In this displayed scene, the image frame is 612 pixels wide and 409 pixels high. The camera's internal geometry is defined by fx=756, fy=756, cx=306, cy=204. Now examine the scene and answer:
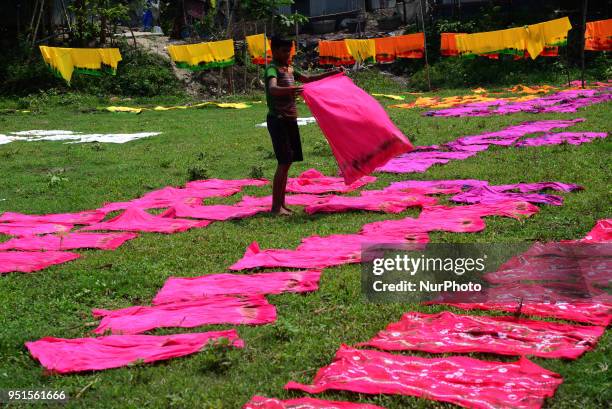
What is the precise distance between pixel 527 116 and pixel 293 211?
831 cm

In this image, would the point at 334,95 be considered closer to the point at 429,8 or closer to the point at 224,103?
the point at 224,103

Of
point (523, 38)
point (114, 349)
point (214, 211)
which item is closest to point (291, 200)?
point (214, 211)

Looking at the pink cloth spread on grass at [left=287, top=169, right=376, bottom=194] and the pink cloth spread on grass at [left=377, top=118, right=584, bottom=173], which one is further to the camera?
the pink cloth spread on grass at [left=377, top=118, right=584, bottom=173]

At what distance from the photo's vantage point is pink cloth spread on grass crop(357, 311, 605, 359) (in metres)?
3.78

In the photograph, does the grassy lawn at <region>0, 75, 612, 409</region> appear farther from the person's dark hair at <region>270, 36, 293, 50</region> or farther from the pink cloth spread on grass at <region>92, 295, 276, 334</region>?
the person's dark hair at <region>270, 36, 293, 50</region>

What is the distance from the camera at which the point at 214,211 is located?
7.89 meters

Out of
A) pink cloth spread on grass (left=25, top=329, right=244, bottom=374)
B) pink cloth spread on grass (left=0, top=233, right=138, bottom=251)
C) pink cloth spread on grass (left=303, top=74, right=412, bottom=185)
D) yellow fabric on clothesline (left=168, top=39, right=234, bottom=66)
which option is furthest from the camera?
yellow fabric on clothesline (left=168, top=39, right=234, bottom=66)

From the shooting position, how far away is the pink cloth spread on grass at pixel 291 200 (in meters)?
8.11

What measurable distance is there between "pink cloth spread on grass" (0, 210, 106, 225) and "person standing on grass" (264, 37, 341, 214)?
1913 millimetres

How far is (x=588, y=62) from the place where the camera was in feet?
78.4

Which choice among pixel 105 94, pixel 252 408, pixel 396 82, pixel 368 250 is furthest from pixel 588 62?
pixel 252 408

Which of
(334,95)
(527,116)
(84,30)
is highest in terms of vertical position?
(84,30)

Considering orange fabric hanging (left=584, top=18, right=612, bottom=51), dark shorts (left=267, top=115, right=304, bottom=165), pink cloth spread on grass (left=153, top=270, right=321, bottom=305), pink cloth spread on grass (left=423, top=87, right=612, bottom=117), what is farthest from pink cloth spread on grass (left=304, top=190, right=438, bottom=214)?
orange fabric hanging (left=584, top=18, right=612, bottom=51)

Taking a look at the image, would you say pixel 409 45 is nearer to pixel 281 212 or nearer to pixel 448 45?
pixel 448 45
